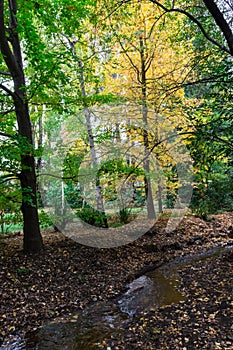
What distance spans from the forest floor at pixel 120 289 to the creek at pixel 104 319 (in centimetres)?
12

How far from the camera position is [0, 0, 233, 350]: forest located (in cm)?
342

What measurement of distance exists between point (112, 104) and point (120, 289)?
4.04 m

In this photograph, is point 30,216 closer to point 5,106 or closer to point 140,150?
point 5,106

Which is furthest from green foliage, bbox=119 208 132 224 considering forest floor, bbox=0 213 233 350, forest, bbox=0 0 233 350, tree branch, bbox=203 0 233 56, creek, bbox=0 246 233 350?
tree branch, bbox=203 0 233 56

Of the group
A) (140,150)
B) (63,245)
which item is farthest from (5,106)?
(140,150)

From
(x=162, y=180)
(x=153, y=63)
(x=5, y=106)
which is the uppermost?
(x=153, y=63)

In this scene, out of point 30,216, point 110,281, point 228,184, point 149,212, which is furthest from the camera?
point 149,212

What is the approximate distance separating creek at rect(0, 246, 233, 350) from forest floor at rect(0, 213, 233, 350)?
0.12m

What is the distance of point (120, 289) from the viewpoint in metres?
4.00

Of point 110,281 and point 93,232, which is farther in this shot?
point 93,232

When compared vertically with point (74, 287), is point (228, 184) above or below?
above

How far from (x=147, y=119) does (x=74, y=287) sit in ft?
16.4

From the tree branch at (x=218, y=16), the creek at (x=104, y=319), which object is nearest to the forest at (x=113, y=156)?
the tree branch at (x=218, y=16)

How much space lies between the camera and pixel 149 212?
7918 millimetres
